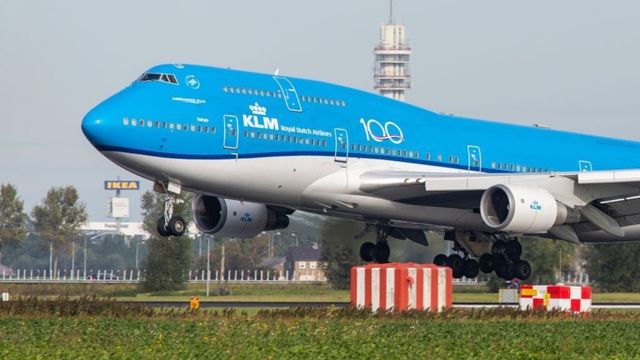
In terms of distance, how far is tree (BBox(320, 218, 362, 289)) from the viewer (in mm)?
55406

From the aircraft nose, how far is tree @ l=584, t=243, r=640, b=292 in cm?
3902

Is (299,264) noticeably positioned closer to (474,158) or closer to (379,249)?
(379,249)

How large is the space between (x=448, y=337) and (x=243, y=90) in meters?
16.0

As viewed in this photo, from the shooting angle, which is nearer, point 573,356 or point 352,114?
point 573,356

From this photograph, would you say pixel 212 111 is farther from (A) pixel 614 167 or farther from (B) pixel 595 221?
(A) pixel 614 167

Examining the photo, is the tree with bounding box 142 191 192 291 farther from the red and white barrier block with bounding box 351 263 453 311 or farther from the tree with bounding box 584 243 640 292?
the red and white barrier block with bounding box 351 263 453 311

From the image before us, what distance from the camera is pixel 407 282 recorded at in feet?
128

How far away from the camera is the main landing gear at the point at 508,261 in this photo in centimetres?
5172

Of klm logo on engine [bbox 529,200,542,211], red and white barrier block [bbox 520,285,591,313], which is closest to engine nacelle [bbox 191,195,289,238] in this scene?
klm logo on engine [bbox 529,200,542,211]

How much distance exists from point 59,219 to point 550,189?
81.3m

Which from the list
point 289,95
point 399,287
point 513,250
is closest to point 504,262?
point 513,250

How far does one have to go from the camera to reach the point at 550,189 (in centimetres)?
4800

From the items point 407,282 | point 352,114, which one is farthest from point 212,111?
point 407,282

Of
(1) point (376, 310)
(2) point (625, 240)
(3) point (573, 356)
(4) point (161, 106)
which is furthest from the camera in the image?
(2) point (625, 240)
